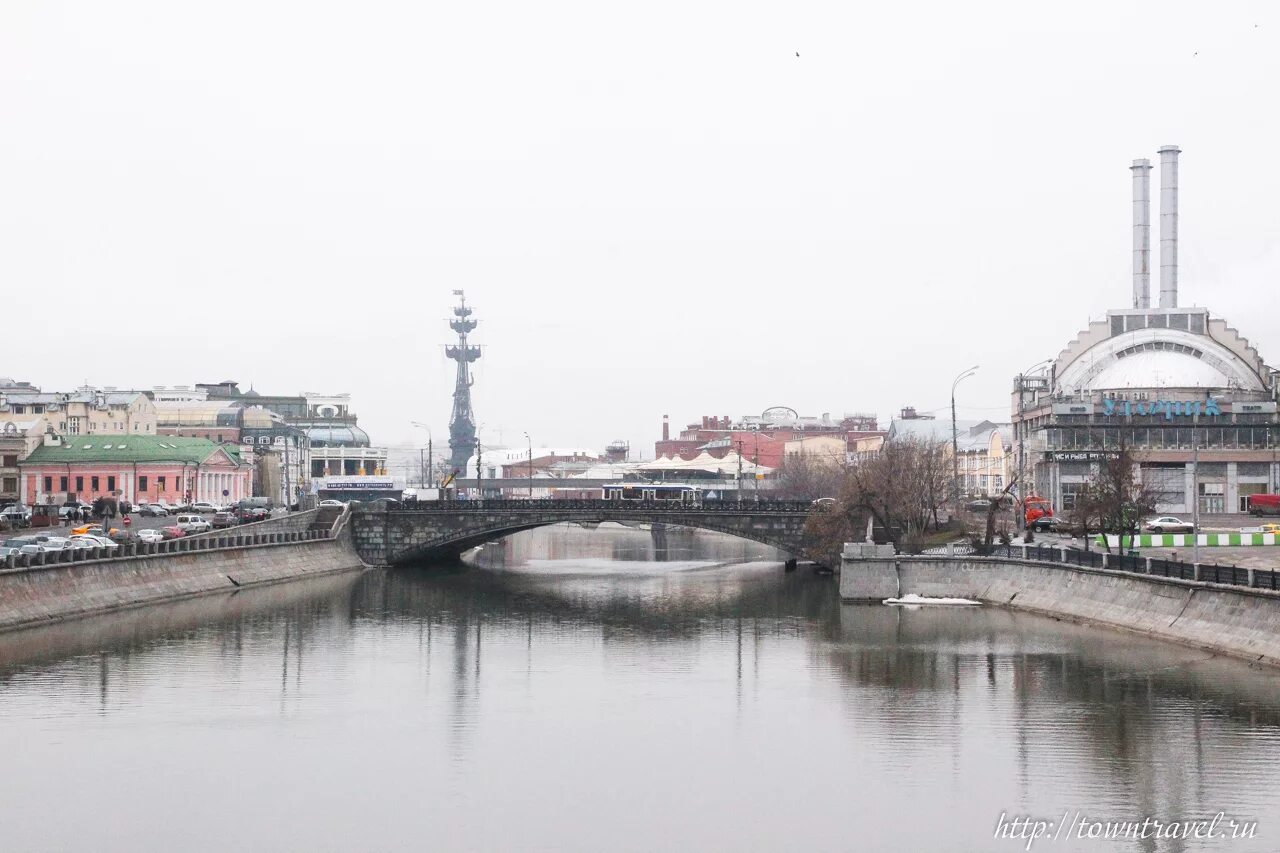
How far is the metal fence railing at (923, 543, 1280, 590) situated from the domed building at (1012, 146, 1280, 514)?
25.6m

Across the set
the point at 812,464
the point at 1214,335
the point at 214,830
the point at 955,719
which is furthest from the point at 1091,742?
the point at 812,464

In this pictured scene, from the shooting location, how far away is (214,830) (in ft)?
113

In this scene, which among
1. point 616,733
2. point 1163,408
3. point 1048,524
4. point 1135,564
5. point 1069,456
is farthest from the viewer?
point 1069,456

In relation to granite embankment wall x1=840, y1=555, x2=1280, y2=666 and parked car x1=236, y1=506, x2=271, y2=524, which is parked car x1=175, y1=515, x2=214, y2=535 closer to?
parked car x1=236, y1=506, x2=271, y2=524

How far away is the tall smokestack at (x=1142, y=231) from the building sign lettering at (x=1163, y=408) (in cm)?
2133

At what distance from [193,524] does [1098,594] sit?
62.7m

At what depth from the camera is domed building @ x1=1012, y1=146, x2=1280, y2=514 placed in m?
114

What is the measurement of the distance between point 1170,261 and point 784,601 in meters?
65.9

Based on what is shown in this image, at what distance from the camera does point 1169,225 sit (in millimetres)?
132875

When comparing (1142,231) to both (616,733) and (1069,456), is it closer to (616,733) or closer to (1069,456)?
(1069,456)

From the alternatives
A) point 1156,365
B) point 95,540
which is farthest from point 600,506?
point 1156,365

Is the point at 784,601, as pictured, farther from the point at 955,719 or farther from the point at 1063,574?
the point at 955,719

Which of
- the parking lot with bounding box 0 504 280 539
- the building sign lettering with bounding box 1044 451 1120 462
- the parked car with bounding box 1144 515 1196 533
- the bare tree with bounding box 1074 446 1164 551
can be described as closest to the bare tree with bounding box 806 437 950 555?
the bare tree with bounding box 1074 446 1164 551

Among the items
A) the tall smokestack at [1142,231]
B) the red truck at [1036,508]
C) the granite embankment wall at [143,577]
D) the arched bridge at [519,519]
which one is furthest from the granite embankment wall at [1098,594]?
the tall smokestack at [1142,231]
